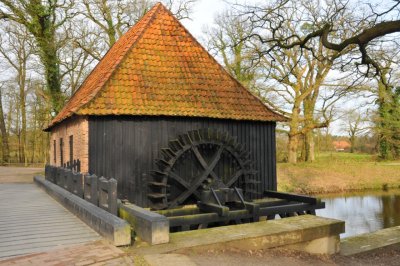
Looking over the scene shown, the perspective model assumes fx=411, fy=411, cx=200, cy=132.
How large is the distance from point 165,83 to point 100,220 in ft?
17.0

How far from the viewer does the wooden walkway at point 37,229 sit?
5730 mm

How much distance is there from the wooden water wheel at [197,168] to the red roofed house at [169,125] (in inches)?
1.0

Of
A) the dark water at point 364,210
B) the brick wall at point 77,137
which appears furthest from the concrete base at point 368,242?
the brick wall at point 77,137

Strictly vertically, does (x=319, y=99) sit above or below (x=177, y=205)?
above

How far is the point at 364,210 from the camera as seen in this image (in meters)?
18.1

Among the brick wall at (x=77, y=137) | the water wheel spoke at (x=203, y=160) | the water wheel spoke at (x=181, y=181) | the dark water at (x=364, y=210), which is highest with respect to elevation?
the brick wall at (x=77, y=137)

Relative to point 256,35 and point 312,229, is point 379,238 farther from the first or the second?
point 256,35

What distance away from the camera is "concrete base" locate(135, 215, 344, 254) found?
232 inches

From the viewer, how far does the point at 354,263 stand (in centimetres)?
779

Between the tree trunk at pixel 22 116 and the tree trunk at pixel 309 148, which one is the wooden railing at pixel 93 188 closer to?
the tree trunk at pixel 309 148

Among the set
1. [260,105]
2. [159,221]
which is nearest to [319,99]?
[260,105]

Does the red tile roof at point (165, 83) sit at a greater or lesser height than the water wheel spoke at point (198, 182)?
greater

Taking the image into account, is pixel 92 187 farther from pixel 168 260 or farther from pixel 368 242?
pixel 368 242

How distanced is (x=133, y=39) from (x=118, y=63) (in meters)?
1.23
